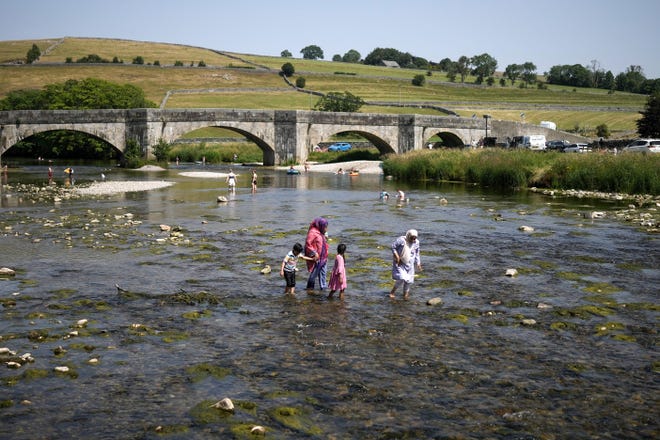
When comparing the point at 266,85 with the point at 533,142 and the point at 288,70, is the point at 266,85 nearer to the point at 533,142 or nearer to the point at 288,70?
the point at 288,70

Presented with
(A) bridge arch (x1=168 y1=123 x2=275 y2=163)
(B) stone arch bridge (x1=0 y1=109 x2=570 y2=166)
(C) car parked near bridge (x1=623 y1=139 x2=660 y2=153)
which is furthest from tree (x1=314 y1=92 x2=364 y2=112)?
(C) car parked near bridge (x1=623 y1=139 x2=660 y2=153)

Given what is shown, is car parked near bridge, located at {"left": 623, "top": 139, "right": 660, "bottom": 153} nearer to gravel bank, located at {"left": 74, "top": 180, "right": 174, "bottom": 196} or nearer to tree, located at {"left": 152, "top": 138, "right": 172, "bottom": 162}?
gravel bank, located at {"left": 74, "top": 180, "right": 174, "bottom": 196}

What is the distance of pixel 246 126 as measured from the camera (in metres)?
81.1

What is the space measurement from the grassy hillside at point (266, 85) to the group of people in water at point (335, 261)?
100 metres

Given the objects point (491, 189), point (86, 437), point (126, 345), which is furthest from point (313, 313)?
point (491, 189)

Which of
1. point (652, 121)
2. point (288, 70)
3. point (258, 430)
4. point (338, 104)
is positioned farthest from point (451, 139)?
point (258, 430)

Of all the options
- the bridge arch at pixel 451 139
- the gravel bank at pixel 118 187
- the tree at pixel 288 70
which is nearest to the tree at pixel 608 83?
the tree at pixel 288 70

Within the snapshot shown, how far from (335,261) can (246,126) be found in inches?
2577

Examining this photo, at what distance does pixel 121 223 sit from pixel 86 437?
21.9 meters

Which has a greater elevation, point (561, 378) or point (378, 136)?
point (378, 136)

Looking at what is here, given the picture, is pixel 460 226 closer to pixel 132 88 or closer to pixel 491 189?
pixel 491 189

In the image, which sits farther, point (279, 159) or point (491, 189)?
point (279, 159)

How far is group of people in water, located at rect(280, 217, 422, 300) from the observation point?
1681 centimetres

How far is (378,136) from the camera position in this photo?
8819 centimetres
